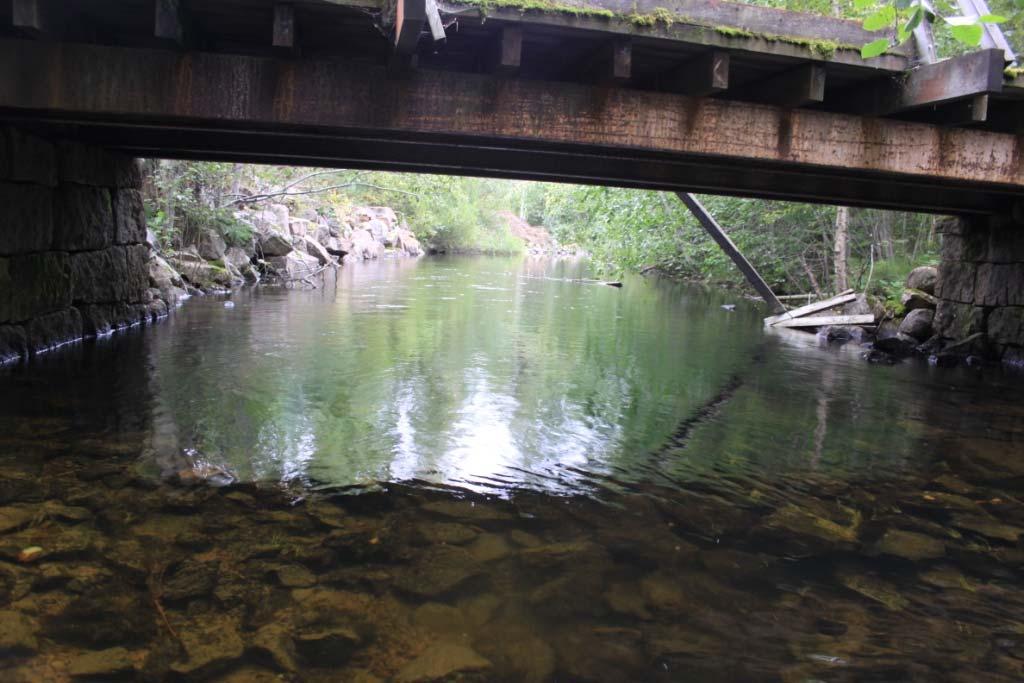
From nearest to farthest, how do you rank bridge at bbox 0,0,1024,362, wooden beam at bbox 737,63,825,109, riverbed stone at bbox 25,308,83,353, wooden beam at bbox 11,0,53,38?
wooden beam at bbox 11,0,53,38
bridge at bbox 0,0,1024,362
wooden beam at bbox 737,63,825,109
riverbed stone at bbox 25,308,83,353

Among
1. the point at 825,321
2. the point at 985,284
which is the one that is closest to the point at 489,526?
the point at 985,284

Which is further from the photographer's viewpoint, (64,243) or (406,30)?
(64,243)

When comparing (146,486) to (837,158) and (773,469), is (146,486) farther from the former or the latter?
(837,158)

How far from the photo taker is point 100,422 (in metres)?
6.18

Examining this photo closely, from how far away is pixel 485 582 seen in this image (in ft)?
12.0

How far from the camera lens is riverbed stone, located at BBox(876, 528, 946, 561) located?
4305 millimetres

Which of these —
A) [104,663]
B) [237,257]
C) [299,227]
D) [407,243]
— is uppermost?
[407,243]

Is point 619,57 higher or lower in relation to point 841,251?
higher

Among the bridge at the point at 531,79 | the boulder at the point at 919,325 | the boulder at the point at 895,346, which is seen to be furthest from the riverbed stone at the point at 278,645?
the boulder at the point at 919,325

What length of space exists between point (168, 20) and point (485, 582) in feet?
15.0

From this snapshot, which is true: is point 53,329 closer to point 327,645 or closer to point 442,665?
point 327,645

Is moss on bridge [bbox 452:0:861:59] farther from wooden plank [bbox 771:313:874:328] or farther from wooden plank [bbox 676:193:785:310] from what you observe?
wooden plank [bbox 771:313:874:328]

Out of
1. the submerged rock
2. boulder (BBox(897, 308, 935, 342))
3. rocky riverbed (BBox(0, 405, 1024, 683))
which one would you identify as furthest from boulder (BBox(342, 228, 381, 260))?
the submerged rock

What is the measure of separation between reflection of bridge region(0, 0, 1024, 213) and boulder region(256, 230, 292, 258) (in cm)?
1615
